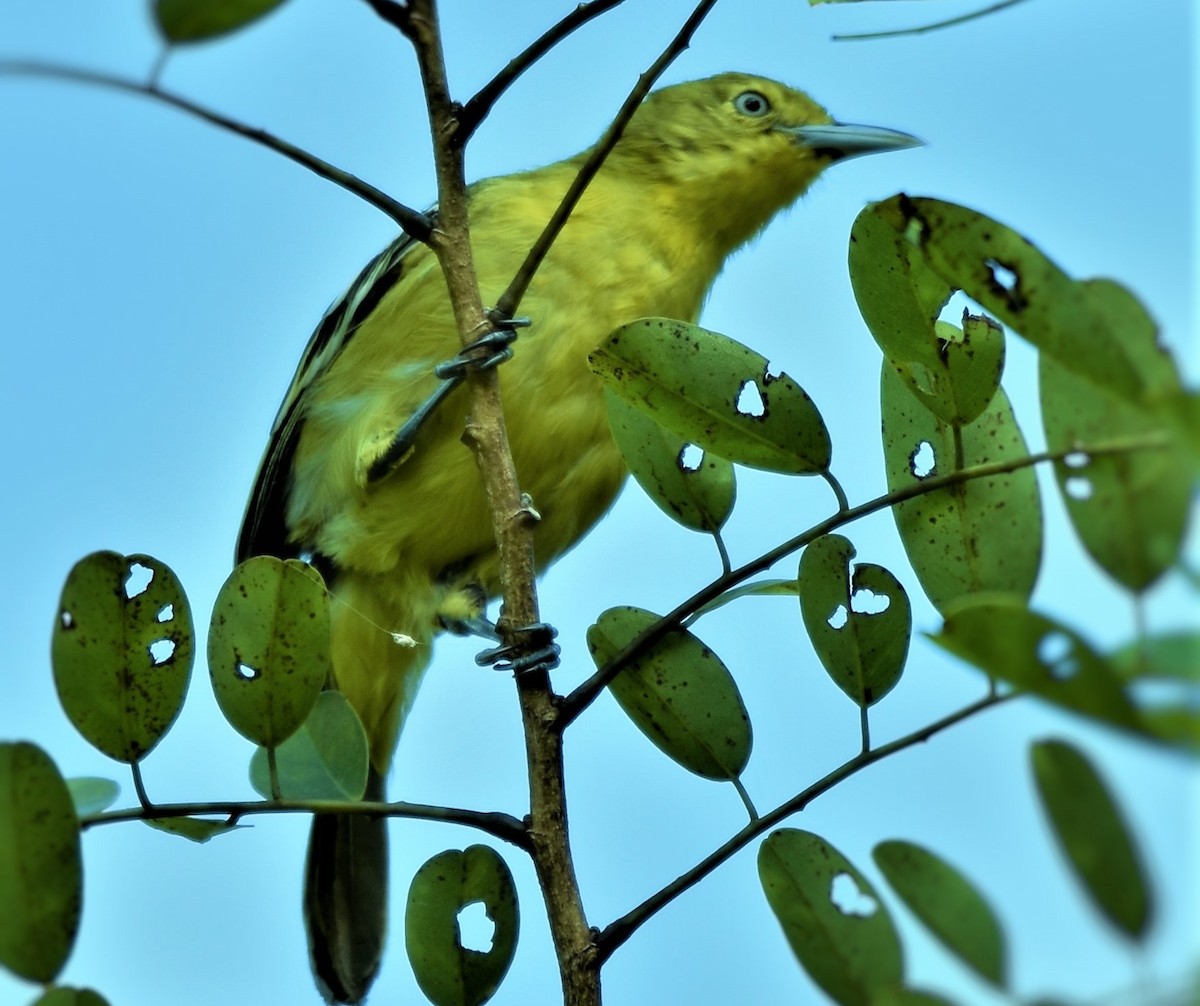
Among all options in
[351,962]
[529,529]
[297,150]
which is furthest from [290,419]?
[297,150]

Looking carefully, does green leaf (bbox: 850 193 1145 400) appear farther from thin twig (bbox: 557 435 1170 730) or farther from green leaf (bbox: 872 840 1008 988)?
green leaf (bbox: 872 840 1008 988)

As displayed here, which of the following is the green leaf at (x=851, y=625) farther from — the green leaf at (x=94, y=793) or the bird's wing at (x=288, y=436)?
the bird's wing at (x=288, y=436)

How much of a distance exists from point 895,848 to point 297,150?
961 millimetres

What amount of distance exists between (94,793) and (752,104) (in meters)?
2.86

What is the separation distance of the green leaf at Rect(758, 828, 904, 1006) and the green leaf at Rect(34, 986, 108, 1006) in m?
0.64

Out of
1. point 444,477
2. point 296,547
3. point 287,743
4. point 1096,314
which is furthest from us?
point 296,547

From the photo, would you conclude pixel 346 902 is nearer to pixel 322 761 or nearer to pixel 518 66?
pixel 322 761

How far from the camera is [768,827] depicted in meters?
1.56

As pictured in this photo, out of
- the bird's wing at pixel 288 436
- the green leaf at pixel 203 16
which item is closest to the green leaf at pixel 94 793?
the green leaf at pixel 203 16

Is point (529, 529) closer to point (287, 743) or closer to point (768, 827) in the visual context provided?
point (287, 743)

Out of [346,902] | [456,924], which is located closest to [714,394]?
[456,924]

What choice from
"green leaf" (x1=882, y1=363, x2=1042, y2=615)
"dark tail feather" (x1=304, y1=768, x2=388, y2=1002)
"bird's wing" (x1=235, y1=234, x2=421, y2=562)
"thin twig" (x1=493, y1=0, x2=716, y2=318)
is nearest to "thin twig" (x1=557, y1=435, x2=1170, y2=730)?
"green leaf" (x1=882, y1=363, x2=1042, y2=615)

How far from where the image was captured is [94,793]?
5.37 ft

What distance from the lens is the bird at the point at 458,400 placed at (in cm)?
319
